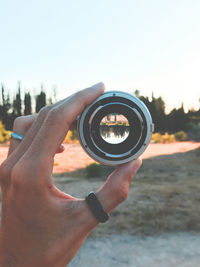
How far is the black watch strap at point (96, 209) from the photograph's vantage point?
1.18 m

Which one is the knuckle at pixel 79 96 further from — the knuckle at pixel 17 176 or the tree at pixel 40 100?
the tree at pixel 40 100

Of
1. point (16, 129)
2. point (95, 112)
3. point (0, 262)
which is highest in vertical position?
point (95, 112)

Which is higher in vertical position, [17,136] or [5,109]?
[17,136]

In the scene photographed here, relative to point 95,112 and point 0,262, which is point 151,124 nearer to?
point 95,112

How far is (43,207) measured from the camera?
117 cm

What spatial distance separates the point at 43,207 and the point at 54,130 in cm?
35

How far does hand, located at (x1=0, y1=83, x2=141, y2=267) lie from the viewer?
1123mm

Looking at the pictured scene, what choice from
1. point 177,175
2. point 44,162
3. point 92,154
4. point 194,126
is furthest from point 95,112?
point 194,126

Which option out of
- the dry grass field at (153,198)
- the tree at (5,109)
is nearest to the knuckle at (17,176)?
the dry grass field at (153,198)

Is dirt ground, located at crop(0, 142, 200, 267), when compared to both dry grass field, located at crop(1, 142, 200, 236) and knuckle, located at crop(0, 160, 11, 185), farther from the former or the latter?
knuckle, located at crop(0, 160, 11, 185)

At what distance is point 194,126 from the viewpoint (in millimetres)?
30062

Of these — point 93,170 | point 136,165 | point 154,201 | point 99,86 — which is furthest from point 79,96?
point 93,170

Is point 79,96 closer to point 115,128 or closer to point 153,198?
point 115,128

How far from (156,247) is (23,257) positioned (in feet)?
13.6
